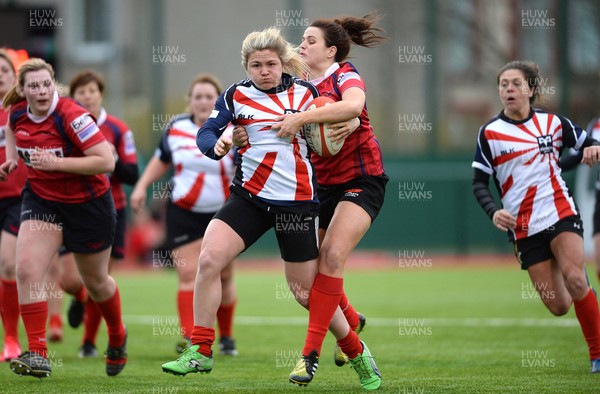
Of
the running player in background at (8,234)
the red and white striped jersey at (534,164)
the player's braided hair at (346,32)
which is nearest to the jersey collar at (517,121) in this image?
the red and white striped jersey at (534,164)

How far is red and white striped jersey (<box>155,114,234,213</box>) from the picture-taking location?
8573 mm

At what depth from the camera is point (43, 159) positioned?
6266 mm

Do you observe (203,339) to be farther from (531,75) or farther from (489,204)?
(531,75)

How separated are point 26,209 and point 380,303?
7008 millimetres

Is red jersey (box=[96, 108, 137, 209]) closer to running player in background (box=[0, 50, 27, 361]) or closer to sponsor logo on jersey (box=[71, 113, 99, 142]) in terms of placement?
running player in background (box=[0, 50, 27, 361])

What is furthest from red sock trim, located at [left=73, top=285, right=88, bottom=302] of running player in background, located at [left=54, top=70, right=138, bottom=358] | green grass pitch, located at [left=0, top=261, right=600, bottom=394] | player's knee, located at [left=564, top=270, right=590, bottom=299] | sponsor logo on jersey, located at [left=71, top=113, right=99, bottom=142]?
player's knee, located at [left=564, top=270, right=590, bottom=299]

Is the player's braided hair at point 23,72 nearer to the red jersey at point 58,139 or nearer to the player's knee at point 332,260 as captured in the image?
the red jersey at point 58,139

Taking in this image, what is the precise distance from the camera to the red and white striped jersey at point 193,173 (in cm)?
857

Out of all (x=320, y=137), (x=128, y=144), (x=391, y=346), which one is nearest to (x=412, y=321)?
(x=391, y=346)

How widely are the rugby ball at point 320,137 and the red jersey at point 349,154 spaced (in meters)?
0.23

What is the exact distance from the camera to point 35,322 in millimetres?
6441

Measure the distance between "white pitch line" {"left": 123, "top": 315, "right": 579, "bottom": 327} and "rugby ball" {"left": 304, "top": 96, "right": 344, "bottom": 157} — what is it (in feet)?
14.6

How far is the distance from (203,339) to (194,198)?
121 inches

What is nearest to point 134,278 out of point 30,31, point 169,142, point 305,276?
point 30,31
